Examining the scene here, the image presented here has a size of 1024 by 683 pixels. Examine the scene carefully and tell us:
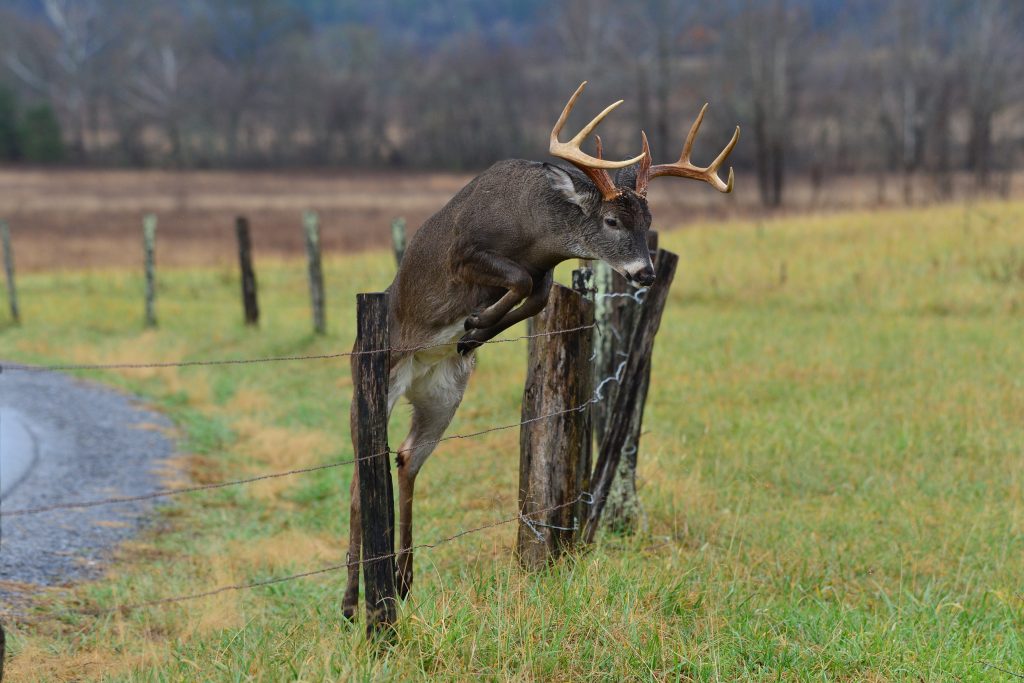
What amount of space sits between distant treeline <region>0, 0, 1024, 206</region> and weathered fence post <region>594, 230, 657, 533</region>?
2878 cm

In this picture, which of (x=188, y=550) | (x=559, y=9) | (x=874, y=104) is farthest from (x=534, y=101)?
(x=188, y=550)

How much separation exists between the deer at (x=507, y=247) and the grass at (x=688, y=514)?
84 cm

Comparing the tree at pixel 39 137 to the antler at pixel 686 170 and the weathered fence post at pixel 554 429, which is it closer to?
the weathered fence post at pixel 554 429

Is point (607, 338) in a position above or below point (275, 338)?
above

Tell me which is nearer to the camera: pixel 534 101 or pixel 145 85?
pixel 534 101

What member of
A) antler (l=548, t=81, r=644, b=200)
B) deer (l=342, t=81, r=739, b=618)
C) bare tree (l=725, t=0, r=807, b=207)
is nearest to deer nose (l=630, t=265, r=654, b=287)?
deer (l=342, t=81, r=739, b=618)

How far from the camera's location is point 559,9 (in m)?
53.9

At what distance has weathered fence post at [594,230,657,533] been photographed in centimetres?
641

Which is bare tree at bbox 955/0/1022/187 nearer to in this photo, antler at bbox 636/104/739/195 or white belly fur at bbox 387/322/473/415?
antler at bbox 636/104/739/195

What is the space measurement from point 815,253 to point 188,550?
13.0 m

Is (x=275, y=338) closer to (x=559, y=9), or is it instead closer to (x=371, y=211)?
(x=371, y=211)

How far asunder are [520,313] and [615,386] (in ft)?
6.97

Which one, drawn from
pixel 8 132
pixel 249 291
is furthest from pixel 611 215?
pixel 8 132

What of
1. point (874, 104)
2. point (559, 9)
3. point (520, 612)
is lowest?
point (520, 612)
